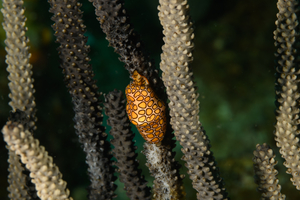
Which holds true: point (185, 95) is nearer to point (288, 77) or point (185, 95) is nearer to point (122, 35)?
point (122, 35)

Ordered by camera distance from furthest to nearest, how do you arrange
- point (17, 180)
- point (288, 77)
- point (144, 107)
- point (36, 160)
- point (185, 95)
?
point (144, 107)
point (17, 180)
point (288, 77)
point (185, 95)
point (36, 160)

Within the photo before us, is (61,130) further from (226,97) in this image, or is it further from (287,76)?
(287,76)

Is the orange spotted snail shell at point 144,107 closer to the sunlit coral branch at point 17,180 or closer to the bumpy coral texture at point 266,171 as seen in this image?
the bumpy coral texture at point 266,171

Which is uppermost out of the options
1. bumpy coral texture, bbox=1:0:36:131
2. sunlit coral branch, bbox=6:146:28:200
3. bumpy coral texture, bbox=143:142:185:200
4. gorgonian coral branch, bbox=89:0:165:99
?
gorgonian coral branch, bbox=89:0:165:99

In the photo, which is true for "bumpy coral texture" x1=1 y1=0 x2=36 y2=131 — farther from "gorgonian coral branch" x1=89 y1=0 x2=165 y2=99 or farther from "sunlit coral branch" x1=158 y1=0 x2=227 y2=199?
"sunlit coral branch" x1=158 y1=0 x2=227 y2=199

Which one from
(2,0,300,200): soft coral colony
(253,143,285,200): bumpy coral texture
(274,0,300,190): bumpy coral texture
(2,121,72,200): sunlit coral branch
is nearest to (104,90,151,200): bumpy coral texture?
(2,0,300,200): soft coral colony

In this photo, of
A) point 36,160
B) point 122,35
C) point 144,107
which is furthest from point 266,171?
point 36,160

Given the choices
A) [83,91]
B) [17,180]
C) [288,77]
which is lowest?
[17,180]
